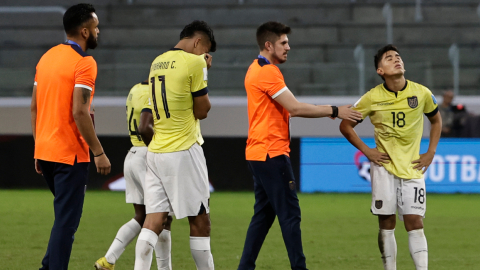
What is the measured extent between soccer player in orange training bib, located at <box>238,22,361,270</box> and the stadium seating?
27.8 feet

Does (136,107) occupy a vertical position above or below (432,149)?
above

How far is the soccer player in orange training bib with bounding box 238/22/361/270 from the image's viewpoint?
428cm

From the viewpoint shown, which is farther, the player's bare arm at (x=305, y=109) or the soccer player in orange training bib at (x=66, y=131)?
the player's bare arm at (x=305, y=109)

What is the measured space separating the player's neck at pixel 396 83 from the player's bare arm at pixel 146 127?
1848mm

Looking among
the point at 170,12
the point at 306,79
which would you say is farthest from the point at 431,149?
the point at 170,12

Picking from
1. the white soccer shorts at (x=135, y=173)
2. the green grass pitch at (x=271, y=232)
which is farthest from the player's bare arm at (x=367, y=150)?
the white soccer shorts at (x=135, y=173)

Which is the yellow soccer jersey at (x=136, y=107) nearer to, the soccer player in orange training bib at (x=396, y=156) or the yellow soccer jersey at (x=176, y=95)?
the yellow soccer jersey at (x=176, y=95)

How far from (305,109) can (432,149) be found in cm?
117

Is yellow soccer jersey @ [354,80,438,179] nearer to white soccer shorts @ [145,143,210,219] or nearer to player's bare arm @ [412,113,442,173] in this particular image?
player's bare arm @ [412,113,442,173]

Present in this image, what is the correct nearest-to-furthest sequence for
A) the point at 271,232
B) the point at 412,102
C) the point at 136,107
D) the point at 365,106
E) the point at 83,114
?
the point at 83,114 < the point at 412,102 < the point at 365,106 < the point at 136,107 < the point at 271,232

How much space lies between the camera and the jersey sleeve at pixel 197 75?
402 cm

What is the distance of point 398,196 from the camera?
4.57 m

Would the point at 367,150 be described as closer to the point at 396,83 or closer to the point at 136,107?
the point at 396,83

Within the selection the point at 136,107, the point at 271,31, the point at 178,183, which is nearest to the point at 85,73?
the point at 178,183
